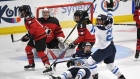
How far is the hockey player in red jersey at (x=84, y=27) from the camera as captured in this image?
557cm

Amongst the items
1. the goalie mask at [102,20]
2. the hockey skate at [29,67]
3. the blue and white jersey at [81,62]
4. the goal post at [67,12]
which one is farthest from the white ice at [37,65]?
the goalie mask at [102,20]

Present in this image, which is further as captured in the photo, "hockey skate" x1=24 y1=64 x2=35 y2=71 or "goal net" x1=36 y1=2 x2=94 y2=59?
"goal net" x1=36 y1=2 x2=94 y2=59

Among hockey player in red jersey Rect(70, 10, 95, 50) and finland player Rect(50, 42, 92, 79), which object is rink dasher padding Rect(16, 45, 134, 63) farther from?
finland player Rect(50, 42, 92, 79)

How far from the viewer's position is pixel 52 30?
6605 mm

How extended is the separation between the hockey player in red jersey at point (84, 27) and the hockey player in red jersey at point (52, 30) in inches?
35.7

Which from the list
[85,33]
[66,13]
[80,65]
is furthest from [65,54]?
[66,13]

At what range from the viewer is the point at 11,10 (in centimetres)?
890

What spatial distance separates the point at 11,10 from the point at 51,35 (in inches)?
99.2

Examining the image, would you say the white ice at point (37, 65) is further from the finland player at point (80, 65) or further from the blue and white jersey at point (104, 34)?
the blue and white jersey at point (104, 34)

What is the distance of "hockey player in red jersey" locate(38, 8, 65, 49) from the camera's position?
6533mm

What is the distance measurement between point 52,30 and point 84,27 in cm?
109

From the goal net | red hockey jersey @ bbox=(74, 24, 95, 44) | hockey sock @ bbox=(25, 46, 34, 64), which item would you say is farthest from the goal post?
red hockey jersey @ bbox=(74, 24, 95, 44)

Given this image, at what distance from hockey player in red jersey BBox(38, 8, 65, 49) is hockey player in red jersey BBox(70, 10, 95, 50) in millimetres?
906

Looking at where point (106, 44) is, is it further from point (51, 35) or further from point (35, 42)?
point (51, 35)
